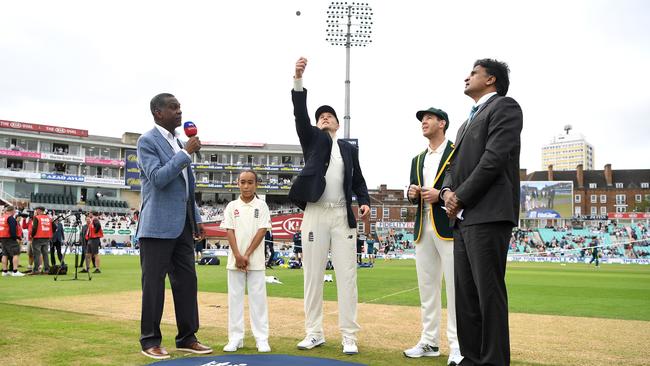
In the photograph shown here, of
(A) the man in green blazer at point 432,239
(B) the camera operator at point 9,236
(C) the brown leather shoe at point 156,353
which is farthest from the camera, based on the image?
(B) the camera operator at point 9,236

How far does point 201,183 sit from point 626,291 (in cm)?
7590

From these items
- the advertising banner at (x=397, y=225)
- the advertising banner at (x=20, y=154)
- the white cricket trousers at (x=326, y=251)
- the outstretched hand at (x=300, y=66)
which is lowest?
the advertising banner at (x=397, y=225)

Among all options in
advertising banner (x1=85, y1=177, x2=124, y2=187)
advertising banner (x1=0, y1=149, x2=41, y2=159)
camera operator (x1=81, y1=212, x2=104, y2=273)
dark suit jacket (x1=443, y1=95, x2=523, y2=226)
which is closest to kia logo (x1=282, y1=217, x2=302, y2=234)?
camera operator (x1=81, y1=212, x2=104, y2=273)

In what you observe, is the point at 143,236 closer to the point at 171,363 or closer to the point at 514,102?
the point at 171,363

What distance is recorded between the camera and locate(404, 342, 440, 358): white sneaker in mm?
4977

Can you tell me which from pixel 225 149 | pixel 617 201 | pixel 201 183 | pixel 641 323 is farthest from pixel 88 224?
pixel 617 201

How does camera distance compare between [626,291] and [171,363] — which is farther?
[626,291]

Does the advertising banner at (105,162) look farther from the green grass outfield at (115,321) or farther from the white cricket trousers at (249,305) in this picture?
the white cricket trousers at (249,305)

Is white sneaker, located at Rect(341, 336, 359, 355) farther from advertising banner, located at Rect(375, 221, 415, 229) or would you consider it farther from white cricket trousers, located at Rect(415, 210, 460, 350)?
advertising banner, located at Rect(375, 221, 415, 229)

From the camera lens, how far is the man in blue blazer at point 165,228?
495 centimetres

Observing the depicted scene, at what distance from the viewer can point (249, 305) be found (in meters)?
5.32

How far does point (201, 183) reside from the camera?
84.4 metres

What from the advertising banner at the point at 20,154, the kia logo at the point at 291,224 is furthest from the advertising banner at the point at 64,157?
the kia logo at the point at 291,224

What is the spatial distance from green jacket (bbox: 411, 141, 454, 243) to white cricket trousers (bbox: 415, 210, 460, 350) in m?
0.06
